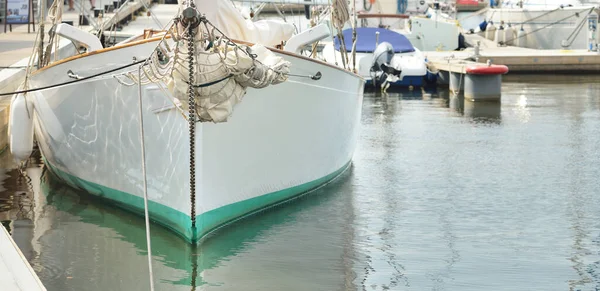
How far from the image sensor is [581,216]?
12258 mm

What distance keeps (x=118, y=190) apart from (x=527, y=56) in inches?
876

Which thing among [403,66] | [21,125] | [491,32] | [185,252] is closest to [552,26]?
[491,32]

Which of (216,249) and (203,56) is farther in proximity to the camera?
(216,249)

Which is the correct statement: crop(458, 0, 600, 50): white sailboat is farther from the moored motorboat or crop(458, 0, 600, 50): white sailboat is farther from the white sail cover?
the white sail cover

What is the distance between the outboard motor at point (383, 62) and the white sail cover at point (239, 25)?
47.2ft

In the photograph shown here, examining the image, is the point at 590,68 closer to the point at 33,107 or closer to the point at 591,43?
the point at 591,43

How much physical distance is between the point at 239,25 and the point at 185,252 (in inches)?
107

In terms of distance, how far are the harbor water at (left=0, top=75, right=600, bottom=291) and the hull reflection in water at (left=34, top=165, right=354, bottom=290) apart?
20mm

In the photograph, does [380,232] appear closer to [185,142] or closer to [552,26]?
[185,142]

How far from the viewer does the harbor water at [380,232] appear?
9711 mm

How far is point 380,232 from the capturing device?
37.9 ft

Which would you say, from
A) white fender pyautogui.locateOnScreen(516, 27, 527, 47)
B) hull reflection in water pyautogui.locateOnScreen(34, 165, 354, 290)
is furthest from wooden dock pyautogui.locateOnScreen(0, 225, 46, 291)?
white fender pyautogui.locateOnScreen(516, 27, 527, 47)

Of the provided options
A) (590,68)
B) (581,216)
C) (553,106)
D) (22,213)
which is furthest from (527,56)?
(22,213)

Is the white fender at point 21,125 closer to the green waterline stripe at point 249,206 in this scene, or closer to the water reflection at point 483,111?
the green waterline stripe at point 249,206
